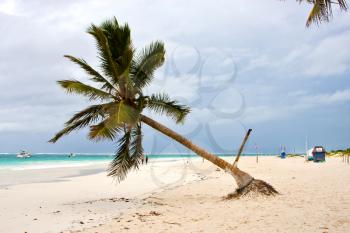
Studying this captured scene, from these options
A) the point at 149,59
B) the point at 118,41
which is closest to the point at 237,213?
the point at 149,59

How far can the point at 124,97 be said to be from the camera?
41.8 ft

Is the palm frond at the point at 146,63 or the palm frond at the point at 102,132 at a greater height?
the palm frond at the point at 146,63

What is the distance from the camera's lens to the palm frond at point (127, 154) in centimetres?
1253

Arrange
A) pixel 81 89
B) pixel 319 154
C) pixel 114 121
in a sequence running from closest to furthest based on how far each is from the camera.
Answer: pixel 114 121 → pixel 81 89 → pixel 319 154

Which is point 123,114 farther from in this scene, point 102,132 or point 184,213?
point 184,213

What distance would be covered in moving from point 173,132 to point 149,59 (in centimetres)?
265

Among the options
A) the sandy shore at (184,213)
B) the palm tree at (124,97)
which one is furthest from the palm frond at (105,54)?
the sandy shore at (184,213)

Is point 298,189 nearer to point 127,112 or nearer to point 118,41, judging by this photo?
point 127,112

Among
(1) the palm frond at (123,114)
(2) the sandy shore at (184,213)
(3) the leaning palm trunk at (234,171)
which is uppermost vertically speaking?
(1) the palm frond at (123,114)

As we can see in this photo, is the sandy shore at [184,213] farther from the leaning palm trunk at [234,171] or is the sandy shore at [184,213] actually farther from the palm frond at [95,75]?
the palm frond at [95,75]

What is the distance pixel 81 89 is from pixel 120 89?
125cm

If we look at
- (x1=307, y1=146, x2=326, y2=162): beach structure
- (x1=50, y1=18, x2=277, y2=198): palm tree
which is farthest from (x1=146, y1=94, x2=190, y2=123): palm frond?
(x1=307, y1=146, x2=326, y2=162): beach structure

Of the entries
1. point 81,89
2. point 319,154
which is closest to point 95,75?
point 81,89

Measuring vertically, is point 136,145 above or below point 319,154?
below
